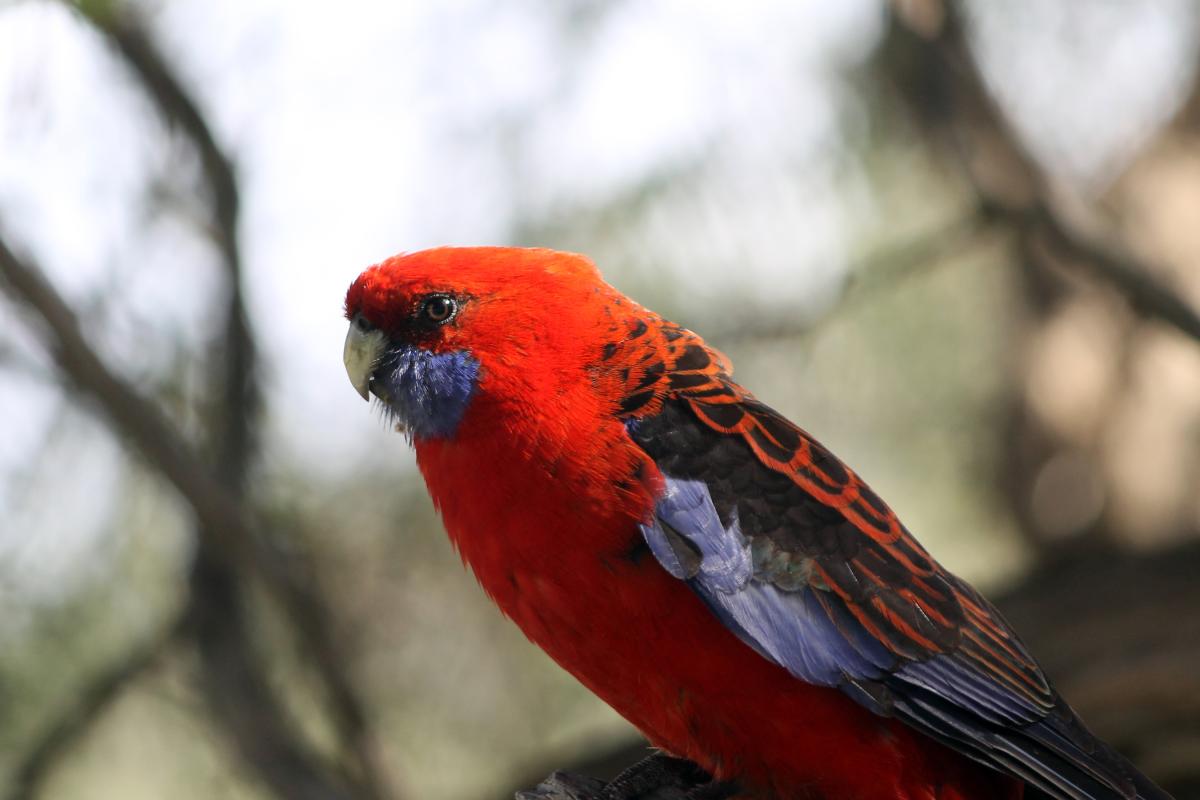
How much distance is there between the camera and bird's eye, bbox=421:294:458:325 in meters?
3.37

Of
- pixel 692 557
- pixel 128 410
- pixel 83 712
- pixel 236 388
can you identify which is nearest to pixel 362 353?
pixel 692 557

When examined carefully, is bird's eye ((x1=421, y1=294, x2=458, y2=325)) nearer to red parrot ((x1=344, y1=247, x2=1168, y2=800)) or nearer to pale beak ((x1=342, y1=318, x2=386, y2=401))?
red parrot ((x1=344, y1=247, x2=1168, y2=800))

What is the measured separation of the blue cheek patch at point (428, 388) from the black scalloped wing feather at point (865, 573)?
402mm

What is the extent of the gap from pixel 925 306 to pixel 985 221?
1.39 m

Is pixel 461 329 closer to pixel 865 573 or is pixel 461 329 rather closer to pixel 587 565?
pixel 587 565

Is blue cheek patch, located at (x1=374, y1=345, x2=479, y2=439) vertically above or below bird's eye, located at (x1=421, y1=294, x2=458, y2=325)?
below

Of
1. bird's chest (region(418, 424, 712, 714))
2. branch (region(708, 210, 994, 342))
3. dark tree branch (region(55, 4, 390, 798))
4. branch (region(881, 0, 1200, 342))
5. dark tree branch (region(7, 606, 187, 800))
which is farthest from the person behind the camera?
branch (region(708, 210, 994, 342))

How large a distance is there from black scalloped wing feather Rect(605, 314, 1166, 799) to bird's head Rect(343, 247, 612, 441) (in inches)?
7.9

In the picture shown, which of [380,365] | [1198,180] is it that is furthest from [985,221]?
[380,365]

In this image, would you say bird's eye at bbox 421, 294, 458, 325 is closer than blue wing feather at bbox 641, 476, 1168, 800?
No

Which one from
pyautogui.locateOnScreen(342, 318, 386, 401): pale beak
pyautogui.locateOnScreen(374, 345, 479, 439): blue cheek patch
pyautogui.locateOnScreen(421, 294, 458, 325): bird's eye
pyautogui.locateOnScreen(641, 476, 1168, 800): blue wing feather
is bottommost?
pyautogui.locateOnScreen(641, 476, 1168, 800): blue wing feather

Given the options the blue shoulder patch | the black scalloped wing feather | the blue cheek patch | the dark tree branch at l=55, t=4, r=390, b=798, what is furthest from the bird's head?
the dark tree branch at l=55, t=4, r=390, b=798

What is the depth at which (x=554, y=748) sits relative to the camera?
6566 mm

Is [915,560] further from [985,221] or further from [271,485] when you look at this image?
[271,485]
